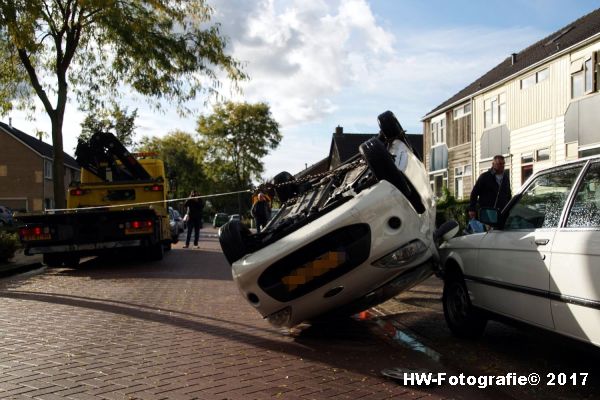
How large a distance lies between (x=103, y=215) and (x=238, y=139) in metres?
42.6

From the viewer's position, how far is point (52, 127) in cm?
1584

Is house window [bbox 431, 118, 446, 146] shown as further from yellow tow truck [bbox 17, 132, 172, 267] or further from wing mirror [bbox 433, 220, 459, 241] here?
wing mirror [bbox 433, 220, 459, 241]

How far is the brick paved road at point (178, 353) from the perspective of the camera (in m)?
4.05

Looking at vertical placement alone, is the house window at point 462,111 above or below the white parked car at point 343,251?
above

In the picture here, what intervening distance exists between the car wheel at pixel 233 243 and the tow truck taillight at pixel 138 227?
705 cm

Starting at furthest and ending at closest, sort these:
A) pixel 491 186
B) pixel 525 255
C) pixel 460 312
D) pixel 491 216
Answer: pixel 491 186, pixel 460 312, pixel 491 216, pixel 525 255

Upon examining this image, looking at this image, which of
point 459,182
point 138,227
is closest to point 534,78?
point 459,182

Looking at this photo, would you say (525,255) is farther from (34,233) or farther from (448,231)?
(34,233)

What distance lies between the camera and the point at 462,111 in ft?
88.4

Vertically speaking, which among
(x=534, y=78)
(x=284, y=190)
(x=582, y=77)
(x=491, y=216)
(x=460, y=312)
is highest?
(x=534, y=78)

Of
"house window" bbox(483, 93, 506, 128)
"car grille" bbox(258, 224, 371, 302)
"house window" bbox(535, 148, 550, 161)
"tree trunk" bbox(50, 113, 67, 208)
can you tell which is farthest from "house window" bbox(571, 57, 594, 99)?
"tree trunk" bbox(50, 113, 67, 208)

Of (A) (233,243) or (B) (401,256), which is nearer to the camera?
(B) (401,256)

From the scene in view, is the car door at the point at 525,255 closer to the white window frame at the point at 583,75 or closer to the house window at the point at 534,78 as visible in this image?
the white window frame at the point at 583,75

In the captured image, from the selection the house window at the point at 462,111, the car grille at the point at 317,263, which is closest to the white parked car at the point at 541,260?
the car grille at the point at 317,263
